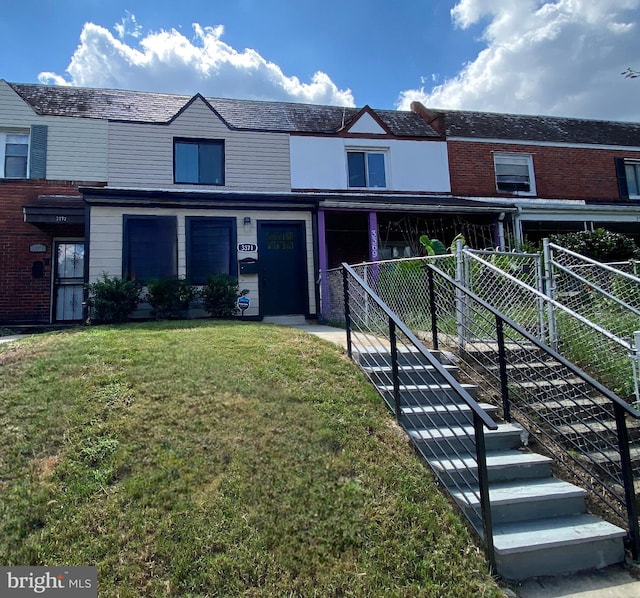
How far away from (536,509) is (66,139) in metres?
13.1

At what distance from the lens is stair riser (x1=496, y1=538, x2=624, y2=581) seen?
293 centimetres

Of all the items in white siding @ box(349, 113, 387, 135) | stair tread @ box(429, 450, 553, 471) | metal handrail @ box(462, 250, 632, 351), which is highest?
white siding @ box(349, 113, 387, 135)

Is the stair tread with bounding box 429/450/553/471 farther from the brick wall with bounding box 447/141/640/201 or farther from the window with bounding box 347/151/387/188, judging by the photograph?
the brick wall with bounding box 447/141/640/201

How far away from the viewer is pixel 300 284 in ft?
34.8

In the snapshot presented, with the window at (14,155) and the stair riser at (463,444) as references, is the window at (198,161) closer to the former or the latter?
the window at (14,155)

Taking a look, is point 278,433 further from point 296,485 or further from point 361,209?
point 361,209

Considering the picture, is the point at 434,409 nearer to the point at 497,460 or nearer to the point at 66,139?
the point at 497,460

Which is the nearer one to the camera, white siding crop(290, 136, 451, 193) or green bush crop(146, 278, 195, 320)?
green bush crop(146, 278, 195, 320)

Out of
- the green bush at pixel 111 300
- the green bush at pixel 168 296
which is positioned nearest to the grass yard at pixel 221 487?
the green bush at pixel 111 300

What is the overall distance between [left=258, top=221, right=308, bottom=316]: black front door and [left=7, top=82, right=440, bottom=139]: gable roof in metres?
4.20

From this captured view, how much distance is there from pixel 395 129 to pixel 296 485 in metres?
13.5

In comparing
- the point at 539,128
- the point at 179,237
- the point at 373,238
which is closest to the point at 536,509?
the point at 373,238

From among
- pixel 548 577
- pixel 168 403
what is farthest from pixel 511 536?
pixel 168 403

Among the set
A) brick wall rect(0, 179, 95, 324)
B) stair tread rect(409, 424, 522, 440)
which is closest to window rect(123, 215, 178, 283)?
brick wall rect(0, 179, 95, 324)
